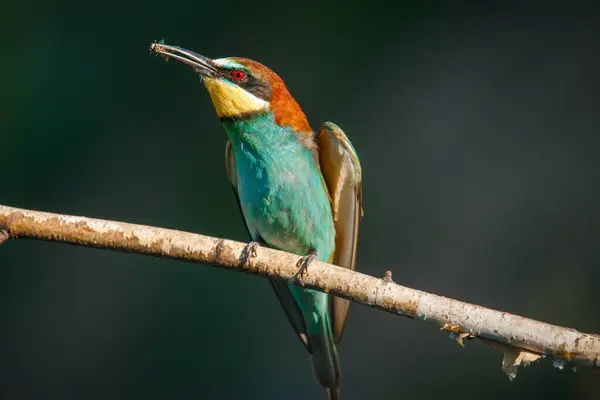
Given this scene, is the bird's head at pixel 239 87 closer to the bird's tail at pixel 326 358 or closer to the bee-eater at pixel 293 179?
the bee-eater at pixel 293 179

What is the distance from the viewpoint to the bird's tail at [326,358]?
2070mm

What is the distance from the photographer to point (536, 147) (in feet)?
9.14

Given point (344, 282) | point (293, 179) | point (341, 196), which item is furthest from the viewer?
point (341, 196)

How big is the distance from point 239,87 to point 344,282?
76 cm

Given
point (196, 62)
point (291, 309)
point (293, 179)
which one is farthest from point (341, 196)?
point (196, 62)

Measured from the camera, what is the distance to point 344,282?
153 centimetres

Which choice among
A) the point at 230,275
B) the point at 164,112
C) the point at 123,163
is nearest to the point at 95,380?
the point at 230,275

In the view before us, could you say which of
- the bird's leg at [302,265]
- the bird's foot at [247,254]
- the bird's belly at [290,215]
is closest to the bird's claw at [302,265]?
the bird's leg at [302,265]

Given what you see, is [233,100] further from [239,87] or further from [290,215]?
[290,215]

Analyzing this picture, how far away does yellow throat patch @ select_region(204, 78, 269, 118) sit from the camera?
6.73 feet

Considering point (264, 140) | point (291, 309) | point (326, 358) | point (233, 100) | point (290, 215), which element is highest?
point (233, 100)

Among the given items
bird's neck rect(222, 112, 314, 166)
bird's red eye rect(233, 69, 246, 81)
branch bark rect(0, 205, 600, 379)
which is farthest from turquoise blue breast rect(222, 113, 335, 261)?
branch bark rect(0, 205, 600, 379)

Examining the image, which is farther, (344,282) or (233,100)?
(233,100)

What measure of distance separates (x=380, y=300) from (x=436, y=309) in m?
0.11
